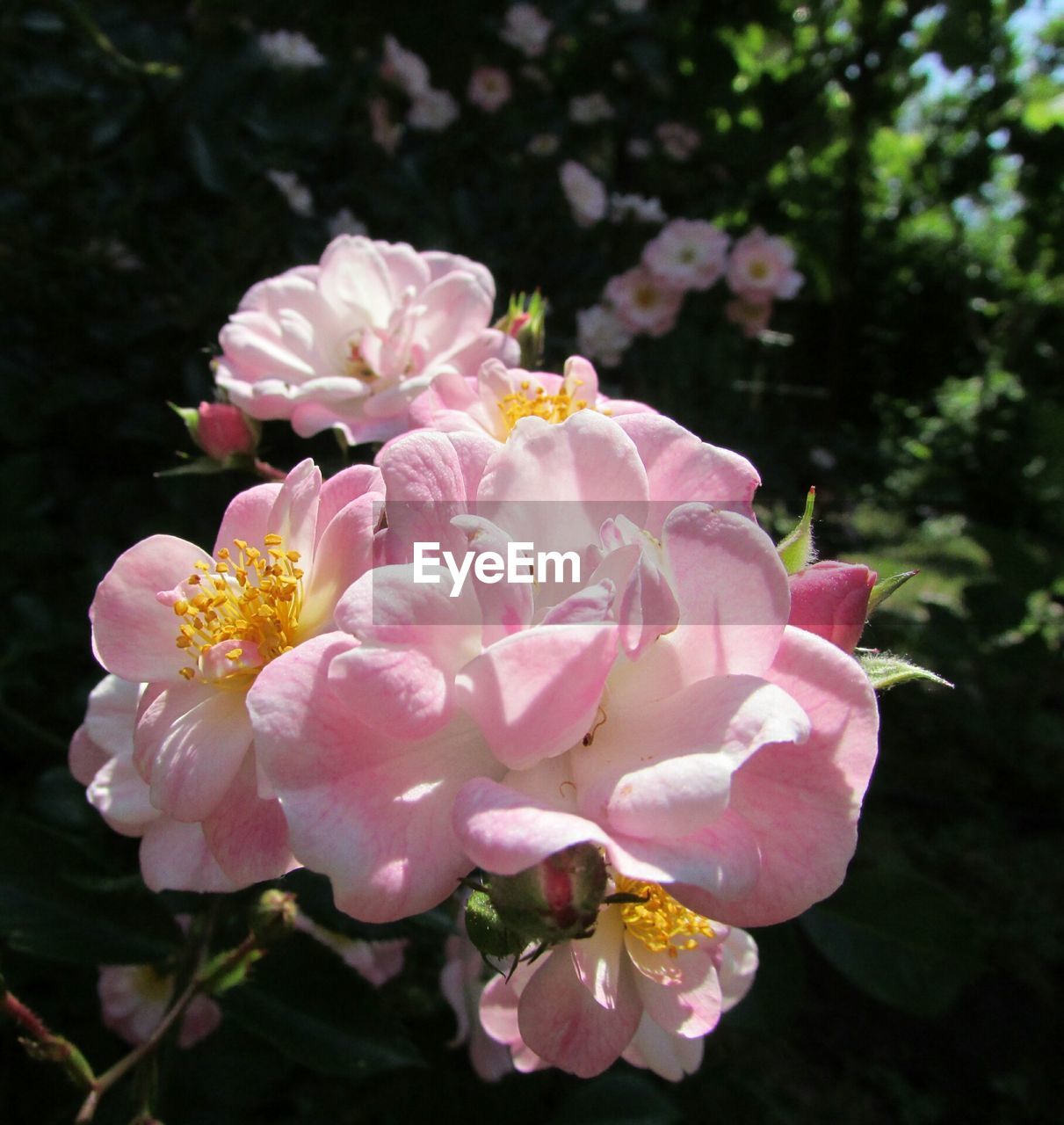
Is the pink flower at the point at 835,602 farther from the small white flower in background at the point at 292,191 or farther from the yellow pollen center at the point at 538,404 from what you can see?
the small white flower in background at the point at 292,191

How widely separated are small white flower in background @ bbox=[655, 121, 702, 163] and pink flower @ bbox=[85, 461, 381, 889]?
2.86 meters

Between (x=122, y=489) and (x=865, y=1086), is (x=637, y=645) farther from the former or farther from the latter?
(x=865, y=1086)

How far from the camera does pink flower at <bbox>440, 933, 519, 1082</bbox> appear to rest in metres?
1.15

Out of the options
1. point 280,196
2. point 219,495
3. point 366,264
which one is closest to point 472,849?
point 366,264

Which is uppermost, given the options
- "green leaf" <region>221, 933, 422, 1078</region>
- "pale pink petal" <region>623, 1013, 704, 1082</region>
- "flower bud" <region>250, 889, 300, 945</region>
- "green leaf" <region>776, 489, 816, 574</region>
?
"green leaf" <region>776, 489, 816, 574</region>

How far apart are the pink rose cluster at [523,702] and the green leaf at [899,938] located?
0.87m

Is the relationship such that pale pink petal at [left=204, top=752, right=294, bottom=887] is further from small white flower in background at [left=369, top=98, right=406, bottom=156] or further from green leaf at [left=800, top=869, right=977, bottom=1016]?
small white flower in background at [left=369, top=98, right=406, bottom=156]

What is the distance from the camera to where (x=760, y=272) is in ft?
9.55

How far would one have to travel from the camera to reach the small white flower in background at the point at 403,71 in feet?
8.89

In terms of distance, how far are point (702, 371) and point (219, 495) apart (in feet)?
6.08

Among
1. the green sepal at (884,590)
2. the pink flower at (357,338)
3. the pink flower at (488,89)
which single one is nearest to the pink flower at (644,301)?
the pink flower at (488,89)

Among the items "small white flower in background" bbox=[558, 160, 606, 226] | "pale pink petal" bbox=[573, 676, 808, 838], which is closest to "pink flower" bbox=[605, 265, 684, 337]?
"small white flower in background" bbox=[558, 160, 606, 226]

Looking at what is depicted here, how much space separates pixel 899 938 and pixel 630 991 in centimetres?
106

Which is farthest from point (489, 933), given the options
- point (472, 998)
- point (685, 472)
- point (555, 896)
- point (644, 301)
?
point (644, 301)
